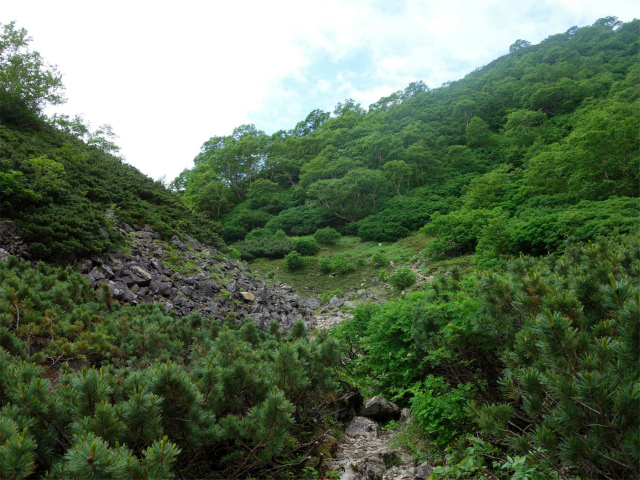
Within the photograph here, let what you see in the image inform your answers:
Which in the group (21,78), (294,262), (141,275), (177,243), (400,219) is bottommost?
(294,262)

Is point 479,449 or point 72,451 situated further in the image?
point 479,449

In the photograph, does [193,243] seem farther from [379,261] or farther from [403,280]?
[379,261]

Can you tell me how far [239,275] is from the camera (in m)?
11.5

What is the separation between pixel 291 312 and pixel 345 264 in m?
6.35

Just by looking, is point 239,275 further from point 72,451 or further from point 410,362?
point 72,451

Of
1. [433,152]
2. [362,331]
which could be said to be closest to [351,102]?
[433,152]

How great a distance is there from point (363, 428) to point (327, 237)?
19.2m

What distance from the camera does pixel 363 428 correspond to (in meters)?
3.73

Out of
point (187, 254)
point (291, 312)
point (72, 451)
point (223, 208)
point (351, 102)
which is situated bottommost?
point (291, 312)

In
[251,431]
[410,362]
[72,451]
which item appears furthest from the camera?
[410,362]

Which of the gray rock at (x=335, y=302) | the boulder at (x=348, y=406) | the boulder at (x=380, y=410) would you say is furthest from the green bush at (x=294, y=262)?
the boulder at (x=380, y=410)

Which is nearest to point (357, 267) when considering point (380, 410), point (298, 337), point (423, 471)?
point (298, 337)

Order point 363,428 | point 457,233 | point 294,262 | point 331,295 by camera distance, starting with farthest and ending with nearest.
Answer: point 294,262 → point 457,233 → point 331,295 → point 363,428

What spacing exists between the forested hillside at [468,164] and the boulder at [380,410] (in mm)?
8388
